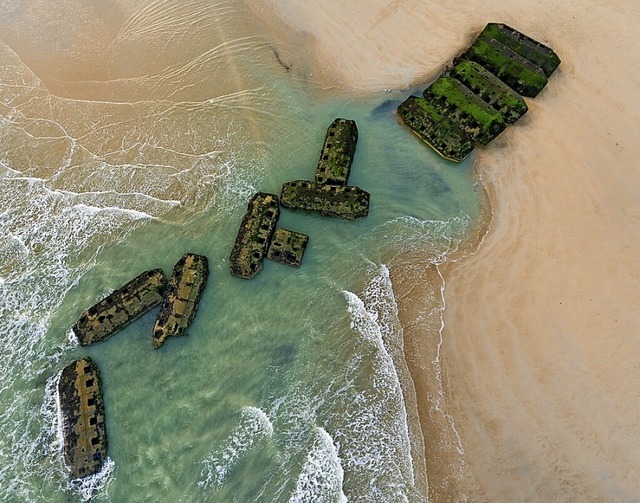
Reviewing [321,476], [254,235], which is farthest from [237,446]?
[254,235]

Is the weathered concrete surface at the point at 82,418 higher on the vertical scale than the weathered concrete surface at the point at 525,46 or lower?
lower

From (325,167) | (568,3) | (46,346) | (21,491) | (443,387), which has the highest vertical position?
(568,3)

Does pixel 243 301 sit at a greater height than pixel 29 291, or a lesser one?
greater

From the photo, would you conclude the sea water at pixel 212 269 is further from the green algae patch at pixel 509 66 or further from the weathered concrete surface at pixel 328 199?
the green algae patch at pixel 509 66

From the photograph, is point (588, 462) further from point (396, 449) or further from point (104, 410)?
point (104, 410)

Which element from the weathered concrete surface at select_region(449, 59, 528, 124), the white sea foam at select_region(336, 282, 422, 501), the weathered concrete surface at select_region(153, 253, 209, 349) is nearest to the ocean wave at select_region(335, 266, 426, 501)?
the white sea foam at select_region(336, 282, 422, 501)

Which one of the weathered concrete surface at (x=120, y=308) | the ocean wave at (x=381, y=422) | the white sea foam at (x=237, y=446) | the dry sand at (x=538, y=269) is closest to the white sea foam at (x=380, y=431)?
the ocean wave at (x=381, y=422)

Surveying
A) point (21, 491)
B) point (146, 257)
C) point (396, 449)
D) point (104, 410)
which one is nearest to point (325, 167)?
point (146, 257)
